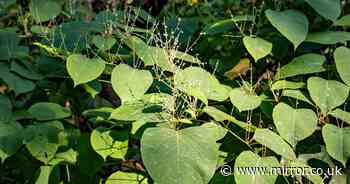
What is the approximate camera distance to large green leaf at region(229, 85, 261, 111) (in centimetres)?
152

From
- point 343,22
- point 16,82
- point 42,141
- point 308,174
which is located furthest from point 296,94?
point 16,82

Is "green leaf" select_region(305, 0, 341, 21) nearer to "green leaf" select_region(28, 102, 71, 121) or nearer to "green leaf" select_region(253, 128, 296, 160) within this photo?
"green leaf" select_region(253, 128, 296, 160)

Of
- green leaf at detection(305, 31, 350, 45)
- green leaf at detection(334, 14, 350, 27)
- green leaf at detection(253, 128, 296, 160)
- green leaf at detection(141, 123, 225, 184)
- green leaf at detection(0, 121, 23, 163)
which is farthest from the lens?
green leaf at detection(334, 14, 350, 27)

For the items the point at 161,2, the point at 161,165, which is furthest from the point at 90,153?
the point at 161,2

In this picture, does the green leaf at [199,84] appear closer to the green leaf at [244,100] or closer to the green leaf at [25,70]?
the green leaf at [244,100]

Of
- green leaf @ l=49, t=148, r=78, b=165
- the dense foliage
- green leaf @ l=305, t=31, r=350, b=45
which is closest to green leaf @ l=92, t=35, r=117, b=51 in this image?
the dense foliage

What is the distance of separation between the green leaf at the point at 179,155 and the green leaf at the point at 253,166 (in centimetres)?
9

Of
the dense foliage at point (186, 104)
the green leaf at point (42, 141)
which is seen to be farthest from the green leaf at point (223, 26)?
the green leaf at point (42, 141)

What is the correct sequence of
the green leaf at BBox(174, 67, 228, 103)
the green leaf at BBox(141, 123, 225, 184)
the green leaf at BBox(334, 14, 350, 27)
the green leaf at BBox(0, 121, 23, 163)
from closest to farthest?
the green leaf at BBox(141, 123, 225, 184)
the green leaf at BBox(174, 67, 228, 103)
the green leaf at BBox(0, 121, 23, 163)
the green leaf at BBox(334, 14, 350, 27)

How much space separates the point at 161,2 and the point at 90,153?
5.83 feet

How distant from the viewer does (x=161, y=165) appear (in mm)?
1240

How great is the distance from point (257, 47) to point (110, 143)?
2.00 feet

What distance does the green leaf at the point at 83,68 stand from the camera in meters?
1.61

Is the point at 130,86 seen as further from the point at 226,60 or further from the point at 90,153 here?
the point at 226,60
